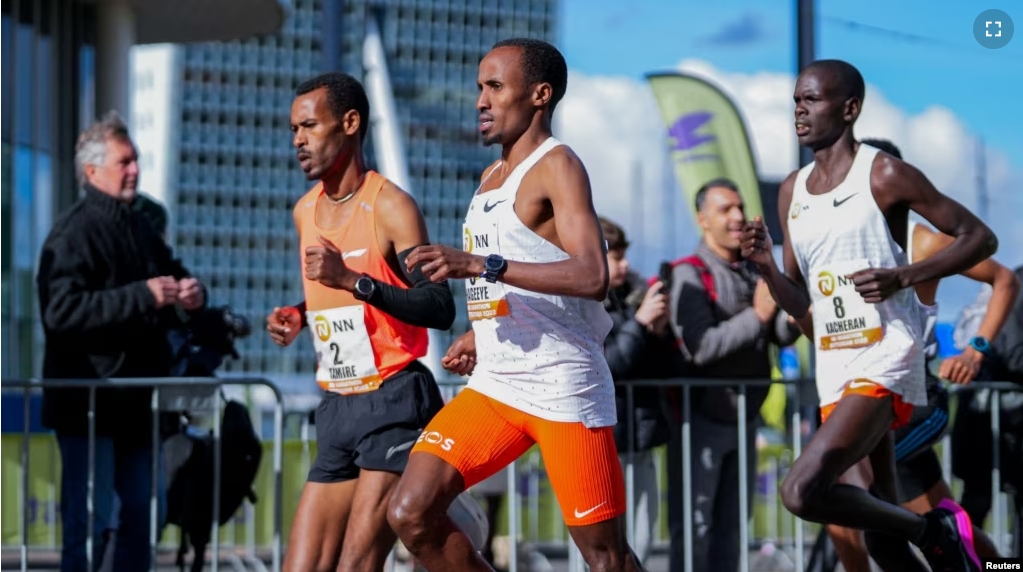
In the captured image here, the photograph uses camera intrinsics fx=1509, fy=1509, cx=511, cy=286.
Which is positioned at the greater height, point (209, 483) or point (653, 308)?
point (653, 308)

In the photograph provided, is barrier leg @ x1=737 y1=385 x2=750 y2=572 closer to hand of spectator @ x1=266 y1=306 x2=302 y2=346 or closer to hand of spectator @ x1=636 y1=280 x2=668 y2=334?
hand of spectator @ x1=636 y1=280 x2=668 y2=334

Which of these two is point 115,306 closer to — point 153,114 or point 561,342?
point 561,342

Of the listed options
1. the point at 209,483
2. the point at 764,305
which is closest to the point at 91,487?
the point at 209,483

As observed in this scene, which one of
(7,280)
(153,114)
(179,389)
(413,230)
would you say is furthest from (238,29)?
(153,114)

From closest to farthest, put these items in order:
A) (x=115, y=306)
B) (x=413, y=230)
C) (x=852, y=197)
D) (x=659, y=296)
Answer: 1. (x=413, y=230)
2. (x=852, y=197)
3. (x=115, y=306)
4. (x=659, y=296)

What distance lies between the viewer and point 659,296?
715 centimetres

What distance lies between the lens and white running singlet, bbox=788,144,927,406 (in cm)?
550

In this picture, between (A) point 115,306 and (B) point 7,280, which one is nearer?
(A) point 115,306

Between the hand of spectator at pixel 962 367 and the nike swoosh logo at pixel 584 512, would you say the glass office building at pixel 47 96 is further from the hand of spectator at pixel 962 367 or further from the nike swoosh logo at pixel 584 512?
the nike swoosh logo at pixel 584 512

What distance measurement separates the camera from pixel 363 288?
15.8 feet

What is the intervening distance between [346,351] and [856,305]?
1866 millimetres

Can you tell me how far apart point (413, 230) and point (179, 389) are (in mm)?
2069

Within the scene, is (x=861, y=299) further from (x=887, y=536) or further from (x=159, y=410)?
(x=159, y=410)

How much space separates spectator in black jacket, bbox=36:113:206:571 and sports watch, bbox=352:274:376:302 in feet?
6.15
